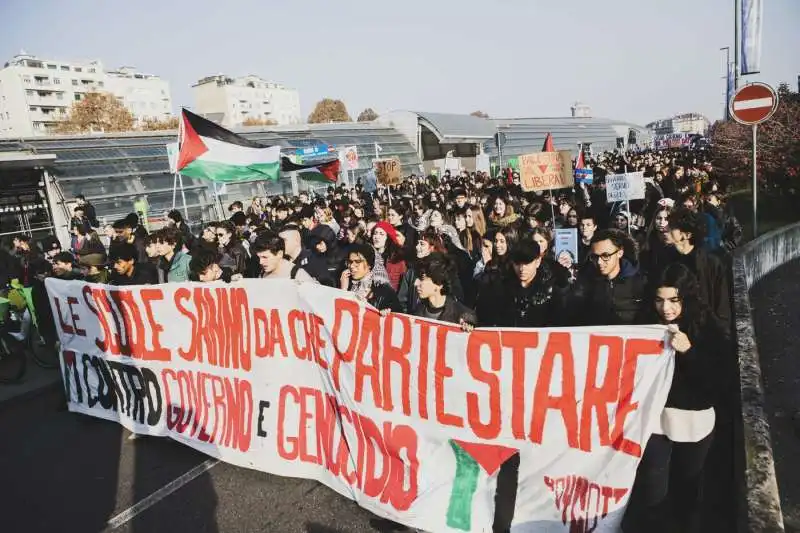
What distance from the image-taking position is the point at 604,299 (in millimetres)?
3893

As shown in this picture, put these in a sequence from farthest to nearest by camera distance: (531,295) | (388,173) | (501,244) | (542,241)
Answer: (388,173) → (542,241) → (501,244) → (531,295)

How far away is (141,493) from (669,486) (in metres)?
3.55

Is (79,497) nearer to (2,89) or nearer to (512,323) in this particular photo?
(512,323)

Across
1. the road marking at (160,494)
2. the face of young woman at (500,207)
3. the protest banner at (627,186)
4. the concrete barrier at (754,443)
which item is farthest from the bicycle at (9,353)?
the protest banner at (627,186)

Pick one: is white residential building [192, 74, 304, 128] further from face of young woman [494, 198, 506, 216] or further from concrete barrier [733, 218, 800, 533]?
concrete barrier [733, 218, 800, 533]

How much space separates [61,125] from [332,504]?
5490cm

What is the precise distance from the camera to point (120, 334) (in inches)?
202

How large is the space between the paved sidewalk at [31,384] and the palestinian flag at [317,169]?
730cm

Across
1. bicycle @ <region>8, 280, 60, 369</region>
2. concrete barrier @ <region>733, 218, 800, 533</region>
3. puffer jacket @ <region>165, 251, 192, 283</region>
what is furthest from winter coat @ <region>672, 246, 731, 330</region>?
bicycle @ <region>8, 280, 60, 369</region>

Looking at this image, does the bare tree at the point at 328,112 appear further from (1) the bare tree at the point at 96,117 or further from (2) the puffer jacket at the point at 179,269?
(2) the puffer jacket at the point at 179,269

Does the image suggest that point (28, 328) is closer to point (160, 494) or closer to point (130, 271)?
point (130, 271)

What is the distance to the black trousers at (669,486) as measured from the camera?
9.67 ft

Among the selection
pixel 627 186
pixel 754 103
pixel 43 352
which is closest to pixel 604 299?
pixel 754 103

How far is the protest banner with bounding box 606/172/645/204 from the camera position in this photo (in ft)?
29.4
